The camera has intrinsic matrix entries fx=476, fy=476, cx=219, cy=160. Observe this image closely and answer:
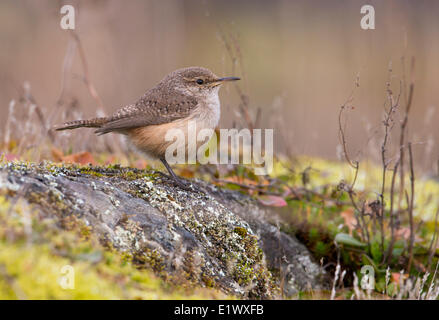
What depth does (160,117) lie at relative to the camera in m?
4.54

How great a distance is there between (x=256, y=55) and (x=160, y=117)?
37.0 ft

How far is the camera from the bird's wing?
445cm

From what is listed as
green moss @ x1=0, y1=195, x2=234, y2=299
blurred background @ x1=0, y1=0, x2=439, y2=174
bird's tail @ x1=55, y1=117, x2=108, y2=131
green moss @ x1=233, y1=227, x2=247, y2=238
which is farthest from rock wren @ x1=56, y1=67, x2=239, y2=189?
blurred background @ x1=0, y1=0, x2=439, y2=174

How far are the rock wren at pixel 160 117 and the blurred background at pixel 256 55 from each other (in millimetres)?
2030

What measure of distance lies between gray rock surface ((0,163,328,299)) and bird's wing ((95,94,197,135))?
1.55ft

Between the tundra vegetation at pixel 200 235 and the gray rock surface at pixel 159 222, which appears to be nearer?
the tundra vegetation at pixel 200 235

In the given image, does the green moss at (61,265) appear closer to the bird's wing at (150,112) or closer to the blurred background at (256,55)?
the bird's wing at (150,112)

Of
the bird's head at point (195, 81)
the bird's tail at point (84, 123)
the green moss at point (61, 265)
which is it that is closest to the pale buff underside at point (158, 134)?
the bird's tail at point (84, 123)

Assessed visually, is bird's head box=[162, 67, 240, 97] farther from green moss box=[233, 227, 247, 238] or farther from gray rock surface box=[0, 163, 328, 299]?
green moss box=[233, 227, 247, 238]

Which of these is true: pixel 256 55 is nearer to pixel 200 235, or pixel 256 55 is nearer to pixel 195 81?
pixel 195 81

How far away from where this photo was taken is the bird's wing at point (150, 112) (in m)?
4.45
